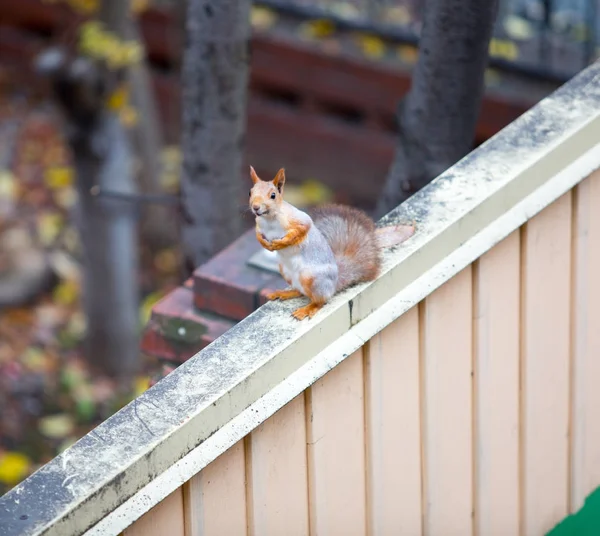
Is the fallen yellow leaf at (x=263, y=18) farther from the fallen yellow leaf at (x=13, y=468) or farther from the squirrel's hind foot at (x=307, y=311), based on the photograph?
the squirrel's hind foot at (x=307, y=311)

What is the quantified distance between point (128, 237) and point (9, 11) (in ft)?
12.6

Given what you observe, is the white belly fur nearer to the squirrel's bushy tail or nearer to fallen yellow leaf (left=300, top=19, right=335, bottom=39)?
the squirrel's bushy tail

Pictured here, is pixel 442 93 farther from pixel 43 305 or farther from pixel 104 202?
pixel 43 305

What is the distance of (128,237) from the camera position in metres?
6.16

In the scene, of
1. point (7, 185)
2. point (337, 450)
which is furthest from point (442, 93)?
point (7, 185)

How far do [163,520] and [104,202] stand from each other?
3.87 meters

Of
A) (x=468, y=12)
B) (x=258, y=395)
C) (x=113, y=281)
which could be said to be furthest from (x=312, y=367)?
(x=113, y=281)

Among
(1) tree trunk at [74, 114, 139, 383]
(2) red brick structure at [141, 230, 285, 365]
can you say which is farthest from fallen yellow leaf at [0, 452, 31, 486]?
(2) red brick structure at [141, 230, 285, 365]

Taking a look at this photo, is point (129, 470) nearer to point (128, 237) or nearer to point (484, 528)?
point (484, 528)

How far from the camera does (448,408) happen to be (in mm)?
2832

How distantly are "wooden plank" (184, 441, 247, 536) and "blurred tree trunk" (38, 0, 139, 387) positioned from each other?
3.47 m

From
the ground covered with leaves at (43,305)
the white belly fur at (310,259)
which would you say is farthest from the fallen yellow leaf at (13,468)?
the white belly fur at (310,259)

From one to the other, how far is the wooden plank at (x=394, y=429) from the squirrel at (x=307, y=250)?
0.19m

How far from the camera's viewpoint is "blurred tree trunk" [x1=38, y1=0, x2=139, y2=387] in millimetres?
5645
